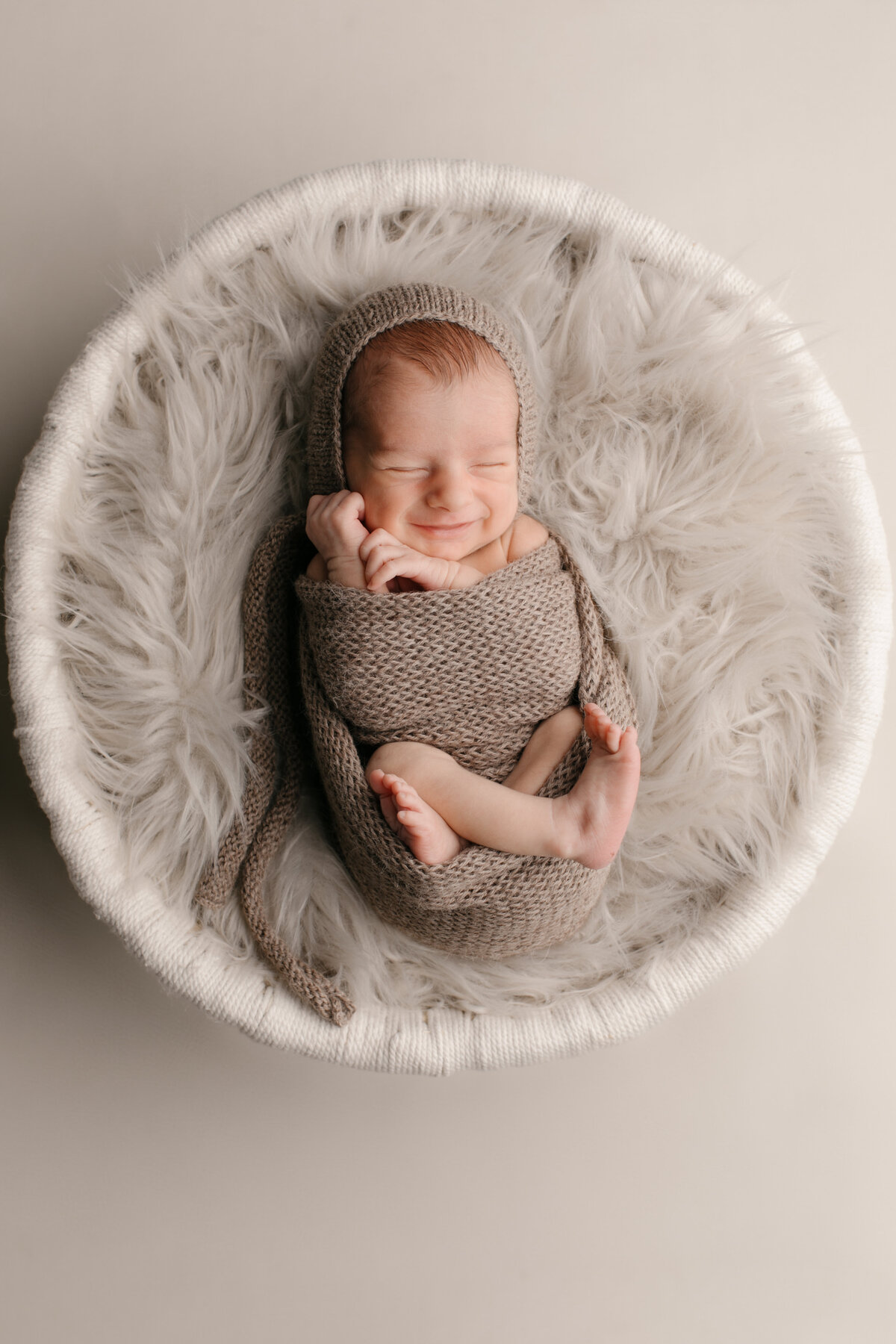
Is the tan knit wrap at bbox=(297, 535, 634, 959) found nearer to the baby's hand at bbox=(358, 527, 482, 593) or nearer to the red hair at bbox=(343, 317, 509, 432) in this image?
the baby's hand at bbox=(358, 527, 482, 593)

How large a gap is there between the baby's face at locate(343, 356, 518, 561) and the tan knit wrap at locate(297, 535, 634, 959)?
0.08 meters

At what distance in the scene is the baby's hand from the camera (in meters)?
1.18

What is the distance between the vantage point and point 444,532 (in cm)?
121

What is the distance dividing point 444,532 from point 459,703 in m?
0.22

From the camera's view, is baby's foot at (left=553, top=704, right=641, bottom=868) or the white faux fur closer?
baby's foot at (left=553, top=704, right=641, bottom=868)

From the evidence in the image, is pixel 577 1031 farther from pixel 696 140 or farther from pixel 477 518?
pixel 696 140

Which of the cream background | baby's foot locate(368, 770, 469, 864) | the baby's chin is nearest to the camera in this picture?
baby's foot locate(368, 770, 469, 864)

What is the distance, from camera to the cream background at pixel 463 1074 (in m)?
1.44

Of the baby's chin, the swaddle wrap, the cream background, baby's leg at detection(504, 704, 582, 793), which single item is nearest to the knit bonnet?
the swaddle wrap

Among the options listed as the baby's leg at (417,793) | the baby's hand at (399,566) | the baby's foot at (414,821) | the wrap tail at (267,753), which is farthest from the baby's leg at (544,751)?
the wrap tail at (267,753)

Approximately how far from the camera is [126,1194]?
56.8 inches

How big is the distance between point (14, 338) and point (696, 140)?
116 cm

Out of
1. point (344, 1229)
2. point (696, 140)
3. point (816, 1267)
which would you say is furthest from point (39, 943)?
point (696, 140)

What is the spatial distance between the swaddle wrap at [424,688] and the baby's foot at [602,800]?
0.24ft
